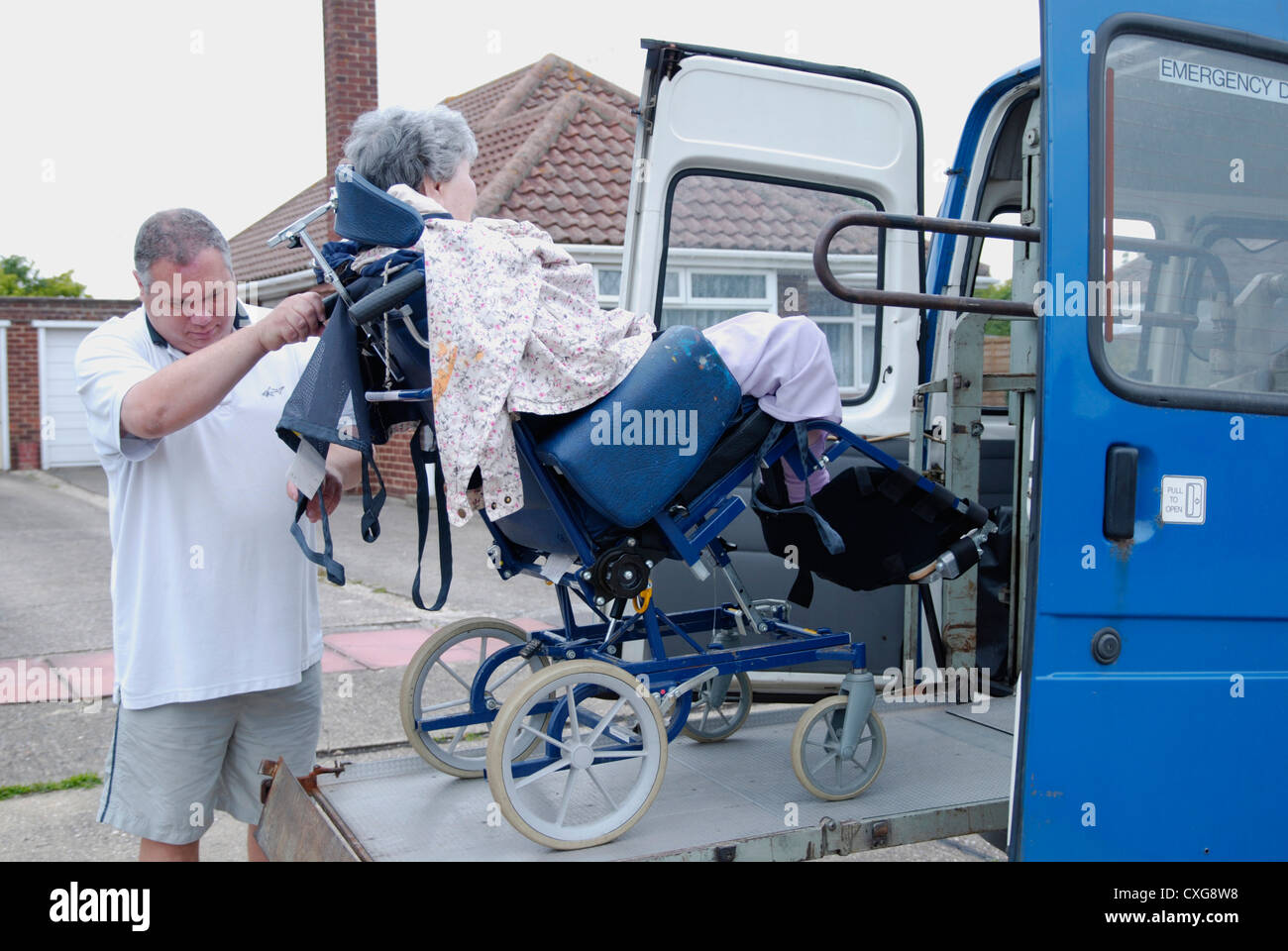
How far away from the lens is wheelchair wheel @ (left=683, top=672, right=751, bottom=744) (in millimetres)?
3176

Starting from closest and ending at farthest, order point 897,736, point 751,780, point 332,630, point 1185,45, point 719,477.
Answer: point 1185,45 → point 719,477 → point 751,780 → point 897,736 → point 332,630

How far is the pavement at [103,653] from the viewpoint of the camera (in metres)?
4.31

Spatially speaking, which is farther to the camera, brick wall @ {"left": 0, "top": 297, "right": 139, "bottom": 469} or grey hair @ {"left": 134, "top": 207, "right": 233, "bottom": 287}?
brick wall @ {"left": 0, "top": 297, "right": 139, "bottom": 469}

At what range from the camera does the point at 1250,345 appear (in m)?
2.47

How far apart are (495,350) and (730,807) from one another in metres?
1.19

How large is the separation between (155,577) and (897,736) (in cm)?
207

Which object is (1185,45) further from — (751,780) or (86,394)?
(86,394)

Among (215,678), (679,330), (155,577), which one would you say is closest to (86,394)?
(155,577)

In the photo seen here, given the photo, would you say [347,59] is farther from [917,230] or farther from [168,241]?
[917,230]

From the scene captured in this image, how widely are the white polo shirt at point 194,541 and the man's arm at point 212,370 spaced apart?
0.16 m

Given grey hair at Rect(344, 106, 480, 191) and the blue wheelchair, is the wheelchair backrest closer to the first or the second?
the blue wheelchair

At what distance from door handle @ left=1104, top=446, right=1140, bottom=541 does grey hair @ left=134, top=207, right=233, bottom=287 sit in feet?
6.46

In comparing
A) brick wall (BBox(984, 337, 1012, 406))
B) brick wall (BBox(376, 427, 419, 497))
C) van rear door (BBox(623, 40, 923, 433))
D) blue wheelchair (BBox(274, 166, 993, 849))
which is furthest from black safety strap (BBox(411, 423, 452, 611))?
brick wall (BBox(376, 427, 419, 497))

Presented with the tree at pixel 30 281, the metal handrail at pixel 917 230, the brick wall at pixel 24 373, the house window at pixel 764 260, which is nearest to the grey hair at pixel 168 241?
the metal handrail at pixel 917 230
